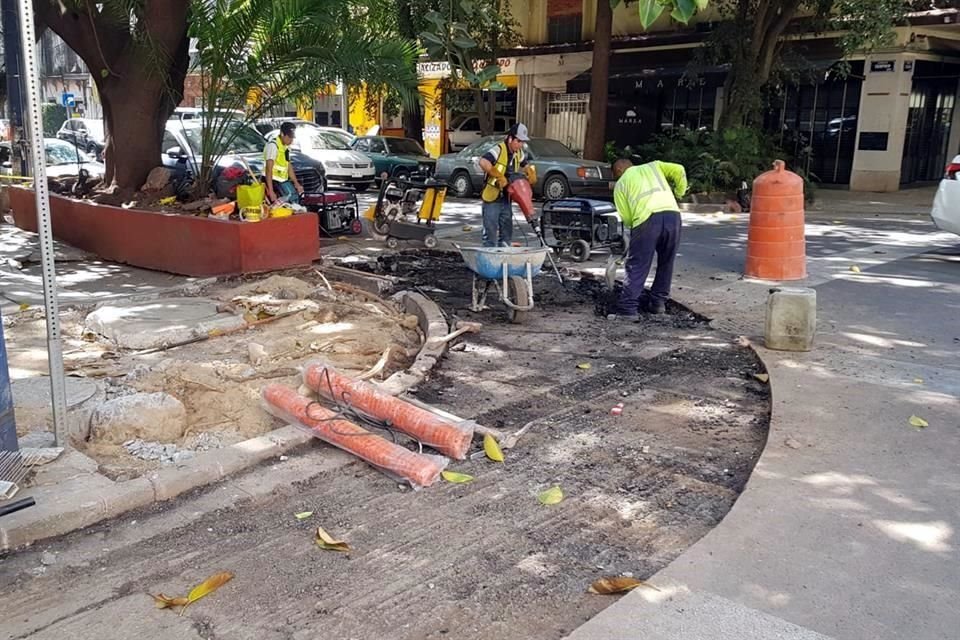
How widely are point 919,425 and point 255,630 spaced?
4.23m

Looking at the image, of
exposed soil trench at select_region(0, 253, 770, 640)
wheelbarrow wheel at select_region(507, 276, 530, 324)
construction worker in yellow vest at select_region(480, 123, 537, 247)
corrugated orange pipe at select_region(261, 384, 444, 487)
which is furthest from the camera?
construction worker in yellow vest at select_region(480, 123, 537, 247)

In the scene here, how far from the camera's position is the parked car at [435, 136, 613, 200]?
19344mm

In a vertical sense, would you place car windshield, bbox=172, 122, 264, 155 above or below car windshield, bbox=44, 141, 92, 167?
above

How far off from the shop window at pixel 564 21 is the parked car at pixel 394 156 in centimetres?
759

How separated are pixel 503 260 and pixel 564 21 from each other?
76.7 feet

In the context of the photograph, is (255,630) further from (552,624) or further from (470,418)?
(470,418)

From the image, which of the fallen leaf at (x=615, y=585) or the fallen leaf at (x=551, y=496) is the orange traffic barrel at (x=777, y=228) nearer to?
the fallen leaf at (x=551, y=496)

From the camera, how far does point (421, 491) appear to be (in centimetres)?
462

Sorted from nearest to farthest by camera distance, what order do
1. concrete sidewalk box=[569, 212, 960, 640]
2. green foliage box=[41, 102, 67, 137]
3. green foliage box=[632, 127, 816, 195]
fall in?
concrete sidewalk box=[569, 212, 960, 640], green foliage box=[632, 127, 816, 195], green foliage box=[41, 102, 67, 137]

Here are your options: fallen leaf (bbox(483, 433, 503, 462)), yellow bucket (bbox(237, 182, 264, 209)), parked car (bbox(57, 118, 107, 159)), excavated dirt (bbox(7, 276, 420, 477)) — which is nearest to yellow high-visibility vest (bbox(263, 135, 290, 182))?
yellow bucket (bbox(237, 182, 264, 209))

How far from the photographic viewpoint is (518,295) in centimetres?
816

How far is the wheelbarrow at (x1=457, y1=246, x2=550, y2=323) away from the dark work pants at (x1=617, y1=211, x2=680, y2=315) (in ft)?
2.96

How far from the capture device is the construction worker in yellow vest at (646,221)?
329 inches

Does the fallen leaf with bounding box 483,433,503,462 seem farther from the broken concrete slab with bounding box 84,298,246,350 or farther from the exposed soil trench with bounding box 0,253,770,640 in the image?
the broken concrete slab with bounding box 84,298,246,350
